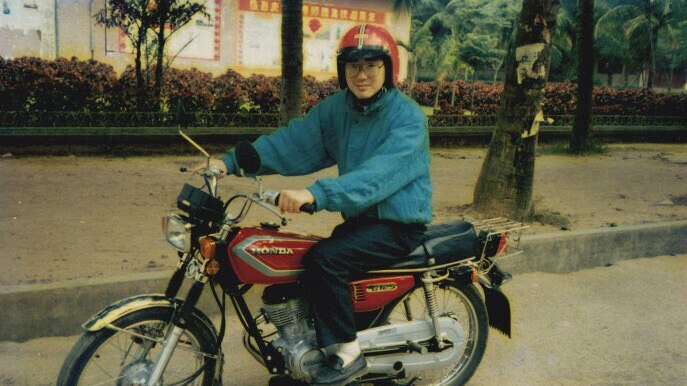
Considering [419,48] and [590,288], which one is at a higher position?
[419,48]

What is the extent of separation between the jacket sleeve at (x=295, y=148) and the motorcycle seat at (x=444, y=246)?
65 centimetres

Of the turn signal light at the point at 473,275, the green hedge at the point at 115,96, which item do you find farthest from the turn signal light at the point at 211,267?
the green hedge at the point at 115,96

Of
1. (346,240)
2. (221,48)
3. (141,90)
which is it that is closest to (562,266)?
(346,240)

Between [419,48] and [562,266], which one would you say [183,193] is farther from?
[419,48]

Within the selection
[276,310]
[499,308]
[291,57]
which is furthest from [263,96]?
[276,310]

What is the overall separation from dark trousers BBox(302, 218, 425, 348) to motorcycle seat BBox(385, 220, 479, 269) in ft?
0.36

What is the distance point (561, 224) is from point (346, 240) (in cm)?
418

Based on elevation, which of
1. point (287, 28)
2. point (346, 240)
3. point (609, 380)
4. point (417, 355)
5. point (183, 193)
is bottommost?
point (609, 380)

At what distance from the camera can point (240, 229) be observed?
2.94 metres

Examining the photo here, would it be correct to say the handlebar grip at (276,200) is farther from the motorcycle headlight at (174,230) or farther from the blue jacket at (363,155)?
the motorcycle headlight at (174,230)

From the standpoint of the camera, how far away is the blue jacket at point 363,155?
2812 millimetres

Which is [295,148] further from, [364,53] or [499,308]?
[499,308]

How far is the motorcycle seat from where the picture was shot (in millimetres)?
3189

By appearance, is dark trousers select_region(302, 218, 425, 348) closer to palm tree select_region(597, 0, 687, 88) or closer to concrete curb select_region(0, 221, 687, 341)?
concrete curb select_region(0, 221, 687, 341)
